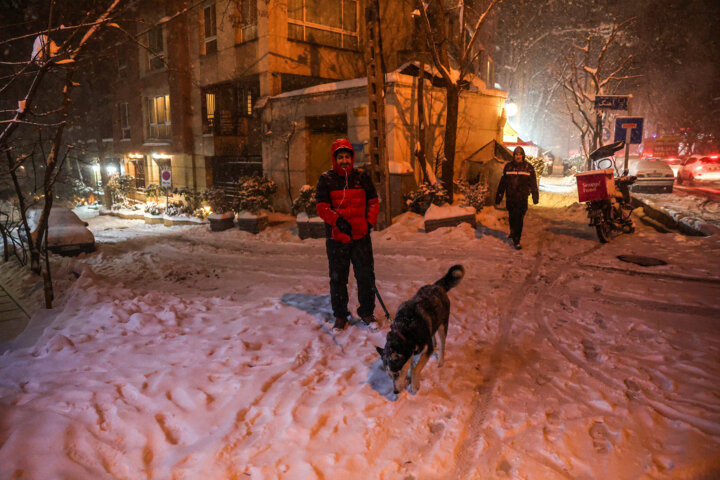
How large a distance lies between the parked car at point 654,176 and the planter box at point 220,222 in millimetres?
18462

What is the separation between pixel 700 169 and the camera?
76.7ft

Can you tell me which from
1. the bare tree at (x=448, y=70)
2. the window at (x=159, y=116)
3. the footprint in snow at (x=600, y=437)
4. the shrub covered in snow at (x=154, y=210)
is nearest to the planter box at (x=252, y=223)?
the bare tree at (x=448, y=70)

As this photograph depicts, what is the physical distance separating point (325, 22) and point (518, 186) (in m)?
12.8

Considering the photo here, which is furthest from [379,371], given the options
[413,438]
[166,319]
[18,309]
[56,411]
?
[18,309]

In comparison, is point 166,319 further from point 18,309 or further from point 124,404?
point 18,309

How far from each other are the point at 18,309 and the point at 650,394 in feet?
29.5

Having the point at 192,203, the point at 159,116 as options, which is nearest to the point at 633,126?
the point at 192,203

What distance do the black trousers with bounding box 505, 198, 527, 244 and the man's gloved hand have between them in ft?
17.8

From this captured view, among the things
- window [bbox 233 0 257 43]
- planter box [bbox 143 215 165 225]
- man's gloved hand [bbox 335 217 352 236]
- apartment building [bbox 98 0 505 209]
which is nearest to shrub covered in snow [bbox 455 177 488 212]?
apartment building [bbox 98 0 505 209]

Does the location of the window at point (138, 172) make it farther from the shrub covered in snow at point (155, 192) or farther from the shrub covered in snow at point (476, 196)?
the shrub covered in snow at point (476, 196)

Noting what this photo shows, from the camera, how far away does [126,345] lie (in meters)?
4.51

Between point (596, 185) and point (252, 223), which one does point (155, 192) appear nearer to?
point (252, 223)

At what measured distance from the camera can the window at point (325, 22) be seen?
16781 millimetres

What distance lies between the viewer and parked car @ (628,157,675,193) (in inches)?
762
